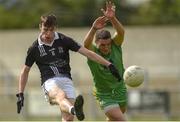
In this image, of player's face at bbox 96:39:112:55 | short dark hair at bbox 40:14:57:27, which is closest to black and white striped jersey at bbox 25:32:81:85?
short dark hair at bbox 40:14:57:27

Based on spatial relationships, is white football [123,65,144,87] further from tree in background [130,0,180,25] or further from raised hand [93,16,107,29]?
tree in background [130,0,180,25]

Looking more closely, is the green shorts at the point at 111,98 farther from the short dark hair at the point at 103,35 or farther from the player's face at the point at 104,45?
the short dark hair at the point at 103,35

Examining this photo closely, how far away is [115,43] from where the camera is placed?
1484cm

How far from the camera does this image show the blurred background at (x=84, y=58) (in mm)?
28203

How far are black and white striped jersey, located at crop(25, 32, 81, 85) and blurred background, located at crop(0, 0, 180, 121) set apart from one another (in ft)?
44.9

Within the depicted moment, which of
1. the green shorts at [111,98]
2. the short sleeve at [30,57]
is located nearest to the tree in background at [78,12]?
the green shorts at [111,98]

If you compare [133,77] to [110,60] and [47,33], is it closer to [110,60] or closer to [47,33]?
[110,60]

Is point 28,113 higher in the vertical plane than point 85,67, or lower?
lower

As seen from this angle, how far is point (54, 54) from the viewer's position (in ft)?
45.4

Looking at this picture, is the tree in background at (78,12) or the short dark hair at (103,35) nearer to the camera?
the short dark hair at (103,35)

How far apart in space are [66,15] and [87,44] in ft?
121

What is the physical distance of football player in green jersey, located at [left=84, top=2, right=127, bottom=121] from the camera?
47.7 feet

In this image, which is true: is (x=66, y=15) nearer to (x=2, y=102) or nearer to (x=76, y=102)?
(x=2, y=102)

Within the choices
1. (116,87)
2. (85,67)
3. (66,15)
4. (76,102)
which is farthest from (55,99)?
(66,15)
